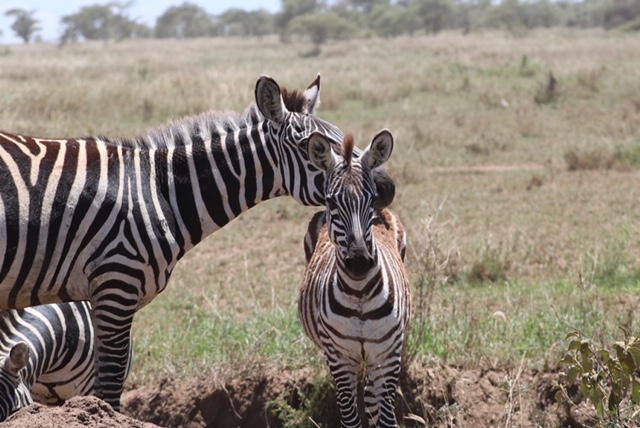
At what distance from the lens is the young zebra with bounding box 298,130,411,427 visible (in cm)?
465

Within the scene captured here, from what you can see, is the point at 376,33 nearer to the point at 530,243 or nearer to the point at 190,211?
the point at 530,243

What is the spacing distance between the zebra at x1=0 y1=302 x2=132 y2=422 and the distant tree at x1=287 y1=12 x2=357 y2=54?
42.1 metres

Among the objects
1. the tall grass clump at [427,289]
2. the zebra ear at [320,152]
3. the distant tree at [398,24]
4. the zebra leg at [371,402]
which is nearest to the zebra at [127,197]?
the zebra ear at [320,152]

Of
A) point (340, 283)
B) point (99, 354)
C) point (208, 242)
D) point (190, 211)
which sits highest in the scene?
point (190, 211)

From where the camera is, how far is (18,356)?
450 cm

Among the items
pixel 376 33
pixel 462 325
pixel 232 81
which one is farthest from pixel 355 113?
pixel 376 33

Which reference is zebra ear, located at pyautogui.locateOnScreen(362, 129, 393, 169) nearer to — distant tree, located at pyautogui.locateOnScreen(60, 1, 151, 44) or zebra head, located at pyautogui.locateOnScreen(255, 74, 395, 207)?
zebra head, located at pyautogui.locateOnScreen(255, 74, 395, 207)

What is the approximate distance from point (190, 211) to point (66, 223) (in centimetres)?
73

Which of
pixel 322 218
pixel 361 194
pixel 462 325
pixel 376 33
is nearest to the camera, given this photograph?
pixel 361 194

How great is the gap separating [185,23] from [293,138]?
268 ft

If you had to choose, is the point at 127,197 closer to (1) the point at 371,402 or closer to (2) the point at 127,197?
(2) the point at 127,197

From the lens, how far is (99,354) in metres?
4.98

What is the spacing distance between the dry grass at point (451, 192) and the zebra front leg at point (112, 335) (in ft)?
4.67

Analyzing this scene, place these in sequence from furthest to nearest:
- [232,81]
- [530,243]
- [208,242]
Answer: [232,81]
[208,242]
[530,243]
